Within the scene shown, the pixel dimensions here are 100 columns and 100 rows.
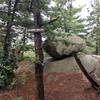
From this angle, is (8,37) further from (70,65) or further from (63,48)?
(70,65)

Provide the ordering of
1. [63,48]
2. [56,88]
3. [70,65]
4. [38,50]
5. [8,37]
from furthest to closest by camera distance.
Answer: [63,48] < [70,65] < [56,88] < [8,37] < [38,50]

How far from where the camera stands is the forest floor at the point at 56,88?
1201 cm

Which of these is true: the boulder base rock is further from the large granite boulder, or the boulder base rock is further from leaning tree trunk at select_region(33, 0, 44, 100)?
leaning tree trunk at select_region(33, 0, 44, 100)

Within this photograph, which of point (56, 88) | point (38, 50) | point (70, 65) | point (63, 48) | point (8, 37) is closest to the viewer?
point (38, 50)

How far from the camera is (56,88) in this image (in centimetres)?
1326

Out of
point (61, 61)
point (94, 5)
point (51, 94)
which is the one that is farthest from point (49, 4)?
point (61, 61)

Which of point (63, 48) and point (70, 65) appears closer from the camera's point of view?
point (70, 65)

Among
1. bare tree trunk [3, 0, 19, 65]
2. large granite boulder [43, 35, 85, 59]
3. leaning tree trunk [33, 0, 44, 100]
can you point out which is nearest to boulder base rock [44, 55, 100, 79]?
large granite boulder [43, 35, 85, 59]

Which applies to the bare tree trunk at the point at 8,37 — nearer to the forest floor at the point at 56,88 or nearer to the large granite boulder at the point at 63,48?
the forest floor at the point at 56,88

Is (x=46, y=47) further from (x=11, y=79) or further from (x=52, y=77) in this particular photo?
(x=11, y=79)

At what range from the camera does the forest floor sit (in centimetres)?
Result: 1201

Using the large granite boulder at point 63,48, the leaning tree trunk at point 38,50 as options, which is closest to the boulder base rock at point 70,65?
the large granite boulder at point 63,48

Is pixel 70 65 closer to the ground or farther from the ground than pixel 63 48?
closer to the ground

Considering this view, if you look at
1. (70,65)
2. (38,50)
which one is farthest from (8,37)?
(70,65)
